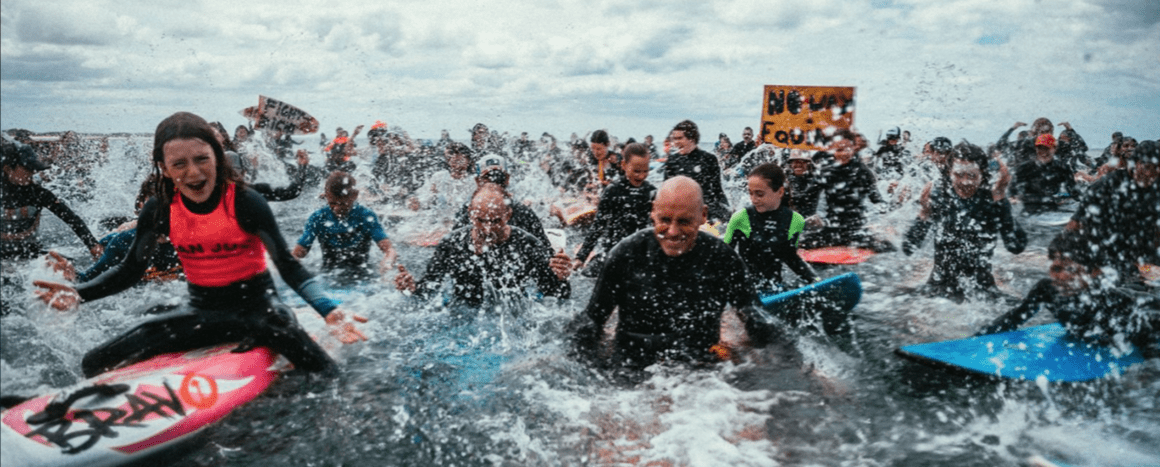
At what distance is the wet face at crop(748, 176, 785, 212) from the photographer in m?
5.18

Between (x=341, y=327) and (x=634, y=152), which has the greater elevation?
(x=634, y=152)

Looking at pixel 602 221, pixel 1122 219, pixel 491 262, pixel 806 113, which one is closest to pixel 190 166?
pixel 491 262

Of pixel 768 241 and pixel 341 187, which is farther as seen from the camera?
pixel 341 187

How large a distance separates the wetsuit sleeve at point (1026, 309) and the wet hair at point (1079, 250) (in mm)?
254

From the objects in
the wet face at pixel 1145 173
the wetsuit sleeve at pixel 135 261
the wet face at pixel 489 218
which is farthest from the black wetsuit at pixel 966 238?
the wetsuit sleeve at pixel 135 261

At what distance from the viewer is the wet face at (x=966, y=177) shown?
5359 mm

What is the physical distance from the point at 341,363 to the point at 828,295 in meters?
3.75

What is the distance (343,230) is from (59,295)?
9.09 ft

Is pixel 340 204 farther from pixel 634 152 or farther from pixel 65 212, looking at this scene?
pixel 634 152

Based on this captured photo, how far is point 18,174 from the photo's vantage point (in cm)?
579

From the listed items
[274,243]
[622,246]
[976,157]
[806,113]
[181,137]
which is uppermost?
[806,113]

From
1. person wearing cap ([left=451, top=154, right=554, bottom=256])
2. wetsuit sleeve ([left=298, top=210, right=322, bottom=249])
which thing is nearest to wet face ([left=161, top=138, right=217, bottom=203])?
person wearing cap ([left=451, top=154, right=554, bottom=256])

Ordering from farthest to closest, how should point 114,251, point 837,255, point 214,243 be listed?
point 837,255 → point 114,251 → point 214,243

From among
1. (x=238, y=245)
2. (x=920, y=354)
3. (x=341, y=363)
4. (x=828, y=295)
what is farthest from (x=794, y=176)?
(x=238, y=245)
